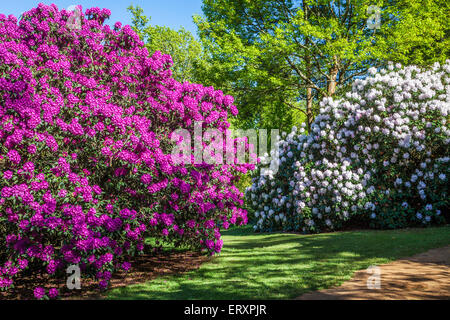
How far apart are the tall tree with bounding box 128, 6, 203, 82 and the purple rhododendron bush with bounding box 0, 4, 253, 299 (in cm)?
2193

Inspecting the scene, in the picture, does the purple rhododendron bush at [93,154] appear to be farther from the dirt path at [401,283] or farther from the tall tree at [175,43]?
the tall tree at [175,43]

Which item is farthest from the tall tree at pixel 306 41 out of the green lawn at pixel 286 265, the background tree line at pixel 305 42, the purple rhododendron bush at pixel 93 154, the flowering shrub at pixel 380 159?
the purple rhododendron bush at pixel 93 154

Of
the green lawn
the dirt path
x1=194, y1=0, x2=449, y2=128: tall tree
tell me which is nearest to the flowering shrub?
the green lawn

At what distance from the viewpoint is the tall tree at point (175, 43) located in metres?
29.2

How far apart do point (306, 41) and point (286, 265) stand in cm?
1398

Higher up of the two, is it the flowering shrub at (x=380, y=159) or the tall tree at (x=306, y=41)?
the tall tree at (x=306, y=41)

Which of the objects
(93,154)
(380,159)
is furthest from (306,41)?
(93,154)

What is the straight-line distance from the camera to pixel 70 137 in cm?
580

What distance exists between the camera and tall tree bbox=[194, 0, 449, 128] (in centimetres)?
1589

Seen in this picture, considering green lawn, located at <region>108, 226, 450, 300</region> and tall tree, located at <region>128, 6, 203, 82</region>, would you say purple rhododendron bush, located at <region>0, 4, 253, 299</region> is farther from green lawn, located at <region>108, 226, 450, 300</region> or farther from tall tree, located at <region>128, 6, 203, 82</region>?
tall tree, located at <region>128, 6, 203, 82</region>

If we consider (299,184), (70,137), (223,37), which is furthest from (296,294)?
(223,37)

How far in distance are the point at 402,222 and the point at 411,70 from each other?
433 centimetres

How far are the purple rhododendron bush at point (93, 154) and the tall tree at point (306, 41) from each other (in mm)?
9990
